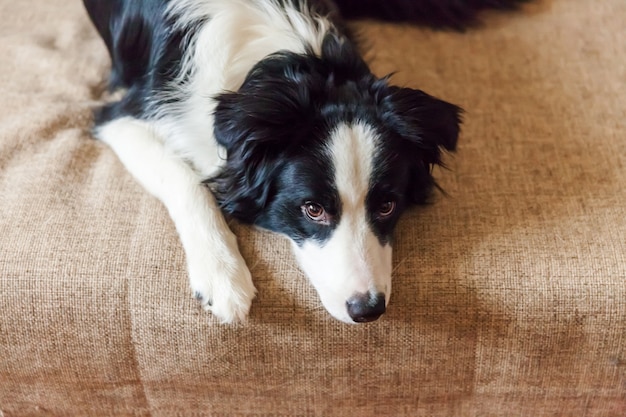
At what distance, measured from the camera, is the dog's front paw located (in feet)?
4.99

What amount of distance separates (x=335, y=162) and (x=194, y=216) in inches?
14.6

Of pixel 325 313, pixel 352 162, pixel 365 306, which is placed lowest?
pixel 325 313

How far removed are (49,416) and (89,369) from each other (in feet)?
0.79

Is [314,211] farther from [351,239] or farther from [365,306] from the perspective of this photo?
[365,306]

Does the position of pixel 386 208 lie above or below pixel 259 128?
below

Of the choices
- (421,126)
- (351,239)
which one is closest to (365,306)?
(351,239)

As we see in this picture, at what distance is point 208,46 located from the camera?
176 cm

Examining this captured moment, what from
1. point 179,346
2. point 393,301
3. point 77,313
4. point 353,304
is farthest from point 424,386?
point 77,313

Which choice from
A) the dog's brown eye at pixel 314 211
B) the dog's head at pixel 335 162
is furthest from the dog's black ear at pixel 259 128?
the dog's brown eye at pixel 314 211

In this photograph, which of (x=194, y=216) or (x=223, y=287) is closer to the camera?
(x=223, y=287)

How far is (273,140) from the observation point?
1.51m

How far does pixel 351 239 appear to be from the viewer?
58.7 inches

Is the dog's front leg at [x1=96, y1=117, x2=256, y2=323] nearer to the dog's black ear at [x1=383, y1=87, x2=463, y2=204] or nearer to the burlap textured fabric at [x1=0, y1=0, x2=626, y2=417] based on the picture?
the burlap textured fabric at [x1=0, y1=0, x2=626, y2=417]

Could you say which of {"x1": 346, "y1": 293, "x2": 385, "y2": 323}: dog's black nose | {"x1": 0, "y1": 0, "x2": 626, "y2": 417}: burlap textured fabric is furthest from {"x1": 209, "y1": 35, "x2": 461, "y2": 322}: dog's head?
{"x1": 0, "y1": 0, "x2": 626, "y2": 417}: burlap textured fabric
